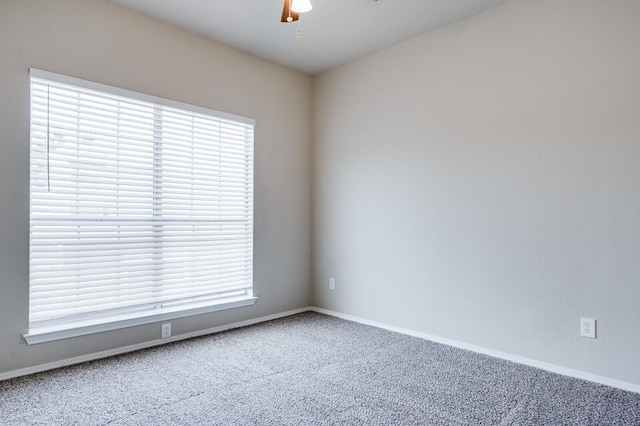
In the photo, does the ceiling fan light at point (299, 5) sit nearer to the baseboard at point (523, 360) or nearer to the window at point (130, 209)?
the window at point (130, 209)

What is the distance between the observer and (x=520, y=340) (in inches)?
109

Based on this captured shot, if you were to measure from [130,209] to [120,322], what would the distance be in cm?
86

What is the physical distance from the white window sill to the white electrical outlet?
8.91 feet

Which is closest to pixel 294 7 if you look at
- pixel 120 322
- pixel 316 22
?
pixel 316 22

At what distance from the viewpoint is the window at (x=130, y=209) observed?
2605mm

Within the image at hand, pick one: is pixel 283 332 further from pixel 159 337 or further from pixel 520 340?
pixel 520 340

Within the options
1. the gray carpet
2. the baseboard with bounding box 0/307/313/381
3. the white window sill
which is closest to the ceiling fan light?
the gray carpet

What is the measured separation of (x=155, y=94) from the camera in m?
3.12

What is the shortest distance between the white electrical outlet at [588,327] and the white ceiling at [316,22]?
234 cm

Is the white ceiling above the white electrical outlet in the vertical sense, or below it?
above

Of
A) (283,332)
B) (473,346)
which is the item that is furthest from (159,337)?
(473,346)

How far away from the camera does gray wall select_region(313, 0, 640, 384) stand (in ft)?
7.85

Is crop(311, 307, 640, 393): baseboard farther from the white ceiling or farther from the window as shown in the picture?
the white ceiling

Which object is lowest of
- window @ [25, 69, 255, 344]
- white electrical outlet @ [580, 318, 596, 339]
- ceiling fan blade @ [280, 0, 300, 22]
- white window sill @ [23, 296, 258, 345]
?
white window sill @ [23, 296, 258, 345]
